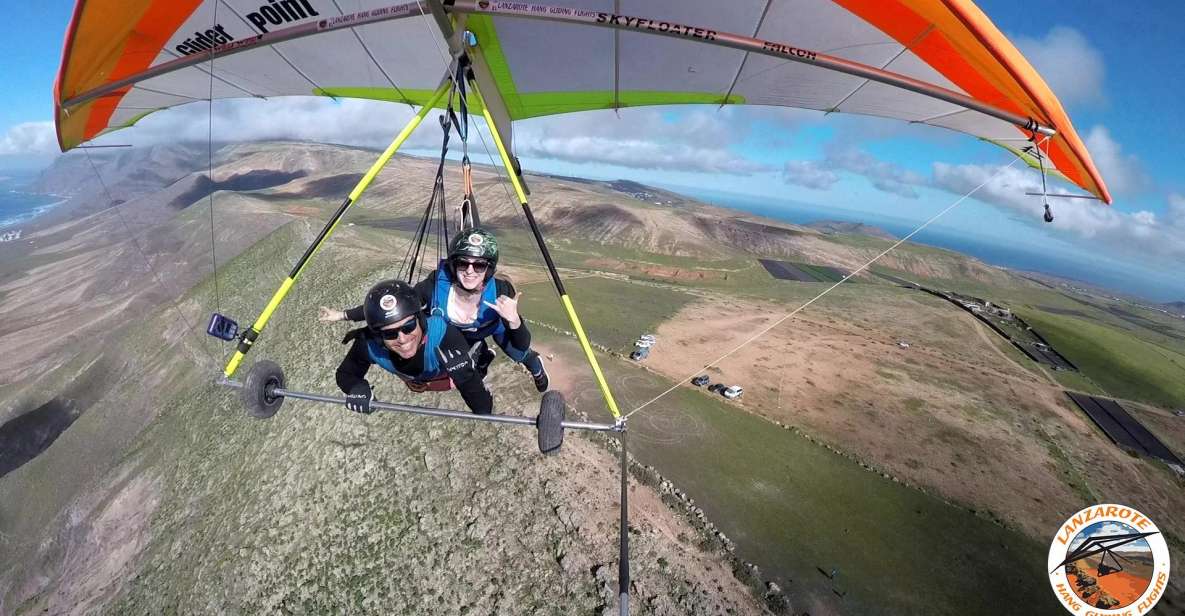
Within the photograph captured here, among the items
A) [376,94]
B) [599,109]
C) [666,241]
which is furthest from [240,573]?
[666,241]

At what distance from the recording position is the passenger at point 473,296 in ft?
14.1

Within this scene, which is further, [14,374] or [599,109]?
[14,374]

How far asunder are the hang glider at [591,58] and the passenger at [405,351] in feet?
8.32

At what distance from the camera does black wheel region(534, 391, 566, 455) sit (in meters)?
4.17

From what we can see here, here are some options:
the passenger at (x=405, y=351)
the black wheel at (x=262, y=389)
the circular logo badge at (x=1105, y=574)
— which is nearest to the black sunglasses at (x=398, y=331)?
the passenger at (x=405, y=351)

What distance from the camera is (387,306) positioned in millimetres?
3736

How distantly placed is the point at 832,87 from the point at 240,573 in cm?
2504

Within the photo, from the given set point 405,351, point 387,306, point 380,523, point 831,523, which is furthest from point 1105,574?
point 380,523

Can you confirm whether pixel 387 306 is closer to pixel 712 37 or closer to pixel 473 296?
pixel 473 296

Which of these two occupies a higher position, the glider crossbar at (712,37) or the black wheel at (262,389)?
the glider crossbar at (712,37)

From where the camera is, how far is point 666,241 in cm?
11169

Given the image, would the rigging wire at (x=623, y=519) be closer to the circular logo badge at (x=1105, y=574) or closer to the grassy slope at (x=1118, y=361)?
the circular logo badge at (x=1105, y=574)

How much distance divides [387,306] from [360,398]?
1.24m

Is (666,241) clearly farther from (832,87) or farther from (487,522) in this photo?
(832,87)
